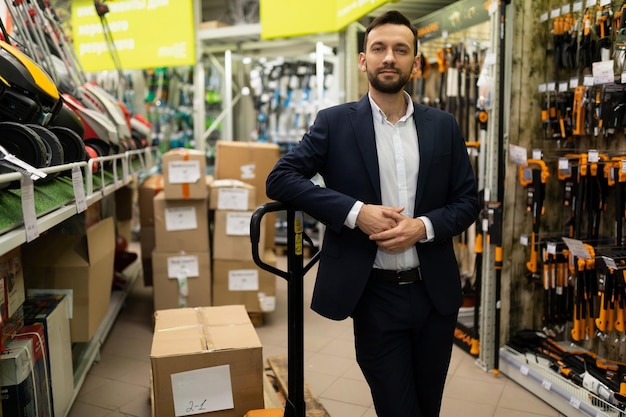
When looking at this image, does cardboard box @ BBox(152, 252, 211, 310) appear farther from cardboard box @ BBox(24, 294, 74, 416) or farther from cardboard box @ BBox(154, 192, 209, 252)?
cardboard box @ BBox(24, 294, 74, 416)

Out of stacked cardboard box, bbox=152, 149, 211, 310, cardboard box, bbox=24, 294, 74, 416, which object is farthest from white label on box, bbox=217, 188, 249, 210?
cardboard box, bbox=24, 294, 74, 416

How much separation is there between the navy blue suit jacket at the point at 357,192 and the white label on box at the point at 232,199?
2329mm

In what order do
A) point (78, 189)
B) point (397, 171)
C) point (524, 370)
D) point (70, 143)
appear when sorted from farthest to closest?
point (524, 370), point (70, 143), point (78, 189), point (397, 171)

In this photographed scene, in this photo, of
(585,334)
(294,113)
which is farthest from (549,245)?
(294,113)

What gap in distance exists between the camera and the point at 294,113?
7184 mm

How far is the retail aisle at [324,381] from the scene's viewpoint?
288cm

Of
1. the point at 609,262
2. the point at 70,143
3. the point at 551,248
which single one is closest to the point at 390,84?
the point at 70,143

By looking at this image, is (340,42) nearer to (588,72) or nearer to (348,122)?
(588,72)

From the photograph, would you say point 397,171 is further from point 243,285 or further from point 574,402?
point 243,285

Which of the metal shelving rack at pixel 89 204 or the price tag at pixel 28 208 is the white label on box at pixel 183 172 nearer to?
the metal shelving rack at pixel 89 204

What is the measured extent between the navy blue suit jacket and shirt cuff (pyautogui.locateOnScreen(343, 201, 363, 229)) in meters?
0.01

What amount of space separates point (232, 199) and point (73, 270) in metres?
1.47

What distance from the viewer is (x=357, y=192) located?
1.74 m

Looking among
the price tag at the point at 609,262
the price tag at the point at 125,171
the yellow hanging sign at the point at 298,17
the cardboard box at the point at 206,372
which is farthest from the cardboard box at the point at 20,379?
the yellow hanging sign at the point at 298,17
